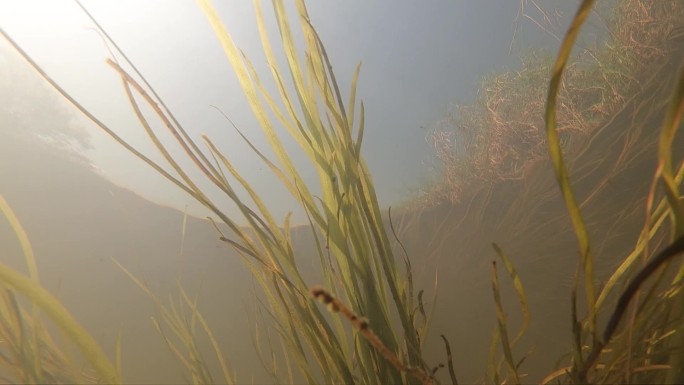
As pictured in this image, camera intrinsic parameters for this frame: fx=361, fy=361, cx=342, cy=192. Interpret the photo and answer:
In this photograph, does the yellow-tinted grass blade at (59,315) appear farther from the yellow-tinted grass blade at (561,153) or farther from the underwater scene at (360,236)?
the yellow-tinted grass blade at (561,153)

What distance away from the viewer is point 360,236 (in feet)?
2.29

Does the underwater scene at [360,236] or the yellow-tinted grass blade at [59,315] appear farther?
the underwater scene at [360,236]

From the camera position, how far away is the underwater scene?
59 centimetres

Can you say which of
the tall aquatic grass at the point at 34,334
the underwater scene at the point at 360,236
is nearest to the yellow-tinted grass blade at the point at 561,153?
the underwater scene at the point at 360,236

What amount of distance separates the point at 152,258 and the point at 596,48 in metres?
4.98

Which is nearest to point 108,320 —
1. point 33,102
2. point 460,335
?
point 460,335

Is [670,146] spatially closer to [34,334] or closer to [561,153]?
[561,153]

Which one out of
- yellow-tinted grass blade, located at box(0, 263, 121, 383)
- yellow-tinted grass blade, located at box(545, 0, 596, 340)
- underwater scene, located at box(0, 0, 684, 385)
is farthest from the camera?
underwater scene, located at box(0, 0, 684, 385)

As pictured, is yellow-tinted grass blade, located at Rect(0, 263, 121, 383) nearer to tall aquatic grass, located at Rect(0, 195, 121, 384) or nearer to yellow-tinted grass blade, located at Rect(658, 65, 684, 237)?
tall aquatic grass, located at Rect(0, 195, 121, 384)

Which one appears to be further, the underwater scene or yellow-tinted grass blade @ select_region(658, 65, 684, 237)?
the underwater scene

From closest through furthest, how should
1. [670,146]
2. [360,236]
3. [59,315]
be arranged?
1. [670,146]
2. [59,315]
3. [360,236]

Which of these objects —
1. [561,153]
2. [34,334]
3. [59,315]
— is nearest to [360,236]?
[561,153]

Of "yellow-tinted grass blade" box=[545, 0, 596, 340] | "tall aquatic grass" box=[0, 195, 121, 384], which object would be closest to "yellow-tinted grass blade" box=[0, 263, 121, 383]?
"tall aquatic grass" box=[0, 195, 121, 384]

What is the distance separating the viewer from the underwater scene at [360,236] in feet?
1.95
